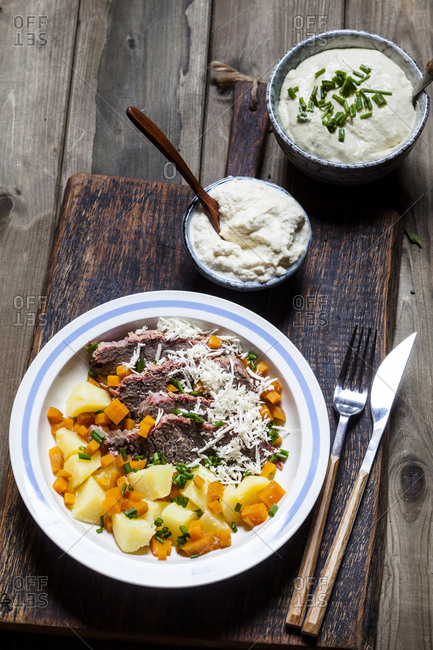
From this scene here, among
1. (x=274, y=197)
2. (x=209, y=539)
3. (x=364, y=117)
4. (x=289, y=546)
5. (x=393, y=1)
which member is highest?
(x=393, y=1)

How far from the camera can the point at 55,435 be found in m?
2.65

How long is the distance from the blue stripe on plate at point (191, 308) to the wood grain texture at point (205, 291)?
0.24 meters

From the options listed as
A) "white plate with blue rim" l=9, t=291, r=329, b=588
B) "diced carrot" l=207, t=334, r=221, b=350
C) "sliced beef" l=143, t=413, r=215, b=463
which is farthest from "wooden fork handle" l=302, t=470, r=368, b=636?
"diced carrot" l=207, t=334, r=221, b=350

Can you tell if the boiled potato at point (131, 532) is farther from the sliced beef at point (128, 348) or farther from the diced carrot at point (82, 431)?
the sliced beef at point (128, 348)

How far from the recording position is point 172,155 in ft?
9.04

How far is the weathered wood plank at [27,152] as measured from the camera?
329 centimetres

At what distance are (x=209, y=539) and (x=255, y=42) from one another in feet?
8.51

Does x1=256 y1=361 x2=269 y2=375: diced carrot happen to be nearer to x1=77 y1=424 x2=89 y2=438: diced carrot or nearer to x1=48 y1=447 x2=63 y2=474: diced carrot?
x1=77 y1=424 x2=89 y2=438: diced carrot

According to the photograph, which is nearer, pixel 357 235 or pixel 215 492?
pixel 215 492

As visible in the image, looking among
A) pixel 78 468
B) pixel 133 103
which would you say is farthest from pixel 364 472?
pixel 133 103

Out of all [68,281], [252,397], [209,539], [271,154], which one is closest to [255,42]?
[271,154]

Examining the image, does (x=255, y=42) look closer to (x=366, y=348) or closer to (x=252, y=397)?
(x=366, y=348)

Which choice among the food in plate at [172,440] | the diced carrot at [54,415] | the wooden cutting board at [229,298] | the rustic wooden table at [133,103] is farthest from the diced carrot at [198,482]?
the rustic wooden table at [133,103]

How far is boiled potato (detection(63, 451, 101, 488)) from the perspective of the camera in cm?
253
